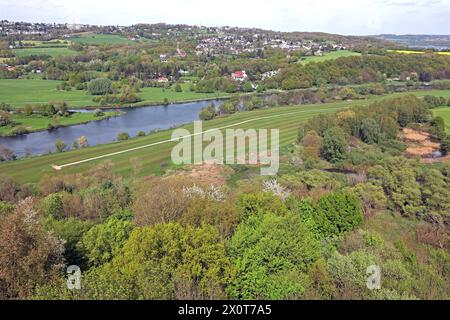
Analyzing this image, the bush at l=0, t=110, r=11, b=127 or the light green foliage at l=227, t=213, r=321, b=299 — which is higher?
the light green foliage at l=227, t=213, r=321, b=299

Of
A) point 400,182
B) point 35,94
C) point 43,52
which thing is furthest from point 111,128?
point 43,52

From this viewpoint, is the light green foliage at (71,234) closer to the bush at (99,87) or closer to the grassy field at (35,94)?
the grassy field at (35,94)

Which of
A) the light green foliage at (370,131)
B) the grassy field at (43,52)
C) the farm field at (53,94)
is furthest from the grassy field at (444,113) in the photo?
the grassy field at (43,52)

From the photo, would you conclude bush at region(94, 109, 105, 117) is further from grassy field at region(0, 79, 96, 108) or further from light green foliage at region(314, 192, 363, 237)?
light green foliage at region(314, 192, 363, 237)

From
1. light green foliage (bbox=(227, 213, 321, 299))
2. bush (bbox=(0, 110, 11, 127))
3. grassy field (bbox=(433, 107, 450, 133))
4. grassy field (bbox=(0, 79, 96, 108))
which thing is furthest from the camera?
grassy field (bbox=(0, 79, 96, 108))

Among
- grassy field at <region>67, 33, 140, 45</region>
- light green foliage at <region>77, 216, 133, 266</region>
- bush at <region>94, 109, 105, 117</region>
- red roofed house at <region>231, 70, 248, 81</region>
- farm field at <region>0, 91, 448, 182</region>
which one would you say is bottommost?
farm field at <region>0, 91, 448, 182</region>

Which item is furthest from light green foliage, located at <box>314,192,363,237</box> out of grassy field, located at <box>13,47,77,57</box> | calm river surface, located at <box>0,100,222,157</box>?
grassy field, located at <box>13,47,77,57</box>
